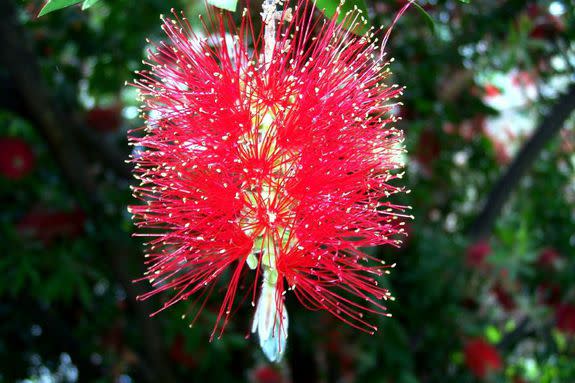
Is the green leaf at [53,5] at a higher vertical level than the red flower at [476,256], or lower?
higher

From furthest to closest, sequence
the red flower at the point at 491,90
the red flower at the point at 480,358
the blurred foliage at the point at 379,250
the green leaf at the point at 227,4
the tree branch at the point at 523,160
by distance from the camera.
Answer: the red flower at the point at 491,90, the red flower at the point at 480,358, the tree branch at the point at 523,160, the blurred foliage at the point at 379,250, the green leaf at the point at 227,4

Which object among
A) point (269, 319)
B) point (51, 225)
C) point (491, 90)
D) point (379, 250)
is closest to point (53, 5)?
point (269, 319)

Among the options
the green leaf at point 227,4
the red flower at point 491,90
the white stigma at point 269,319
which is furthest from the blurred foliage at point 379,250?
the green leaf at point 227,4

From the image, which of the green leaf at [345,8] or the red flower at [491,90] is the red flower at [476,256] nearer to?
the red flower at [491,90]

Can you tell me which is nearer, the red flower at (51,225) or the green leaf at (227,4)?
the green leaf at (227,4)

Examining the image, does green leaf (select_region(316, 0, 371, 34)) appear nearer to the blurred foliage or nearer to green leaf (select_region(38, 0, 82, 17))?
green leaf (select_region(38, 0, 82, 17))

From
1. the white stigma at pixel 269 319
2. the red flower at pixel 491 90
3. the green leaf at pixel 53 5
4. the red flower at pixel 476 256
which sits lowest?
the red flower at pixel 476 256

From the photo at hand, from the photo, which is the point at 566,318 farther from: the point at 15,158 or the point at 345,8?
the point at 15,158
